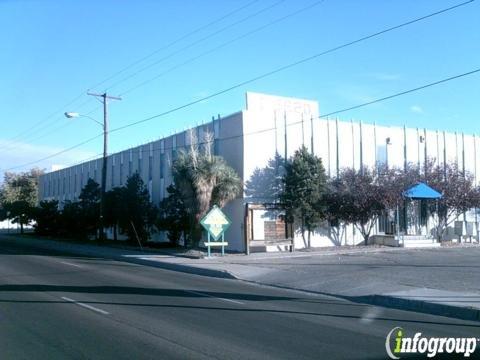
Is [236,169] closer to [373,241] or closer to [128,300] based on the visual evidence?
[373,241]

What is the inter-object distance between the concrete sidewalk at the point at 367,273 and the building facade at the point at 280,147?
166 inches

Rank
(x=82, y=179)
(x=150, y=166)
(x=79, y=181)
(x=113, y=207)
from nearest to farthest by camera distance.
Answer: (x=113, y=207), (x=150, y=166), (x=82, y=179), (x=79, y=181)

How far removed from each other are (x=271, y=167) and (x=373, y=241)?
27.5 feet

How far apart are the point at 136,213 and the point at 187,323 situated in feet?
88.1

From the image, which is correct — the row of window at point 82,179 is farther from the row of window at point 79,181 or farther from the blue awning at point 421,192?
the blue awning at point 421,192

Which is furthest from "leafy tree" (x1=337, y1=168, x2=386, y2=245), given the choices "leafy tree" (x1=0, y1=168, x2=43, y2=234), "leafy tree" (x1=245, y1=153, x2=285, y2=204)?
"leafy tree" (x1=0, y1=168, x2=43, y2=234)

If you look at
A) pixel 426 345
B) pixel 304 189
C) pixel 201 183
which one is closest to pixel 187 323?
pixel 426 345

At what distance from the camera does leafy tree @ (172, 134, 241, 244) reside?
89.7 feet

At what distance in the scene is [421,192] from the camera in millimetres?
31625

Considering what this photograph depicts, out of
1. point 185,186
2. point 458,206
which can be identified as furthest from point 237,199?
point 458,206

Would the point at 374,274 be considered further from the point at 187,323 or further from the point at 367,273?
the point at 187,323

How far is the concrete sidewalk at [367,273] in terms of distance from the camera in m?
12.8

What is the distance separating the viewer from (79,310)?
1078 centimetres

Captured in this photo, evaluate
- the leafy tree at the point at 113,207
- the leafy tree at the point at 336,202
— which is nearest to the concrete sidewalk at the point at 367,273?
the leafy tree at the point at 336,202
